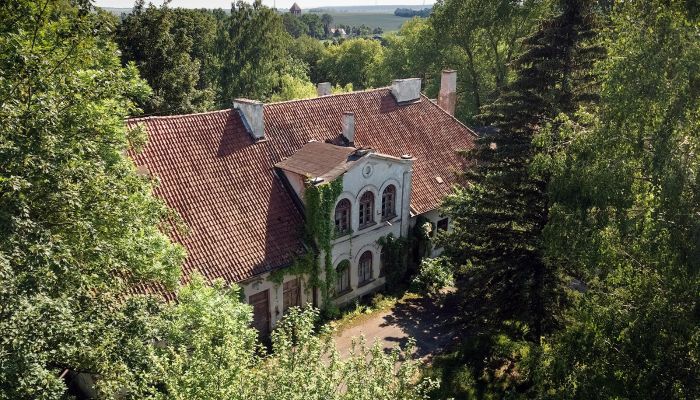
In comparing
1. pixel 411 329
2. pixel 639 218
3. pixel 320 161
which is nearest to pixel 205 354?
pixel 639 218

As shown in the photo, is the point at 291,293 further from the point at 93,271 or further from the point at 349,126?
the point at 93,271

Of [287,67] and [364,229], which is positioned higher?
[287,67]

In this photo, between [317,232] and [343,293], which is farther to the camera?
[343,293]

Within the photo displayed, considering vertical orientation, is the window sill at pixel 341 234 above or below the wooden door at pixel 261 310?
above

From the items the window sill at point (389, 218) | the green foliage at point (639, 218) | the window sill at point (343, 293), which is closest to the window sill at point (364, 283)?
the window sill at point (343, 293)

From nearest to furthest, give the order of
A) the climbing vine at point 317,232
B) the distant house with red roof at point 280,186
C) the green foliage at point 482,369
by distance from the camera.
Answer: the green foliage at point 482,369
the distant house with red roof at point 280,186
the climbing vine at point 317,232

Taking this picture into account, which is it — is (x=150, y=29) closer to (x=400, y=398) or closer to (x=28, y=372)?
(x=28, y=372)

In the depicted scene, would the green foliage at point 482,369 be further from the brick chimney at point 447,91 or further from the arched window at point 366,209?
the brick chimney at point 447,91

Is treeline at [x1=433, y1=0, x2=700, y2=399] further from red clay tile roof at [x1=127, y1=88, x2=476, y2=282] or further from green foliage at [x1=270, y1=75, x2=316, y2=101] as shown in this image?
green foliage at [x1=270, y1=75, x2=316, y2=101]
